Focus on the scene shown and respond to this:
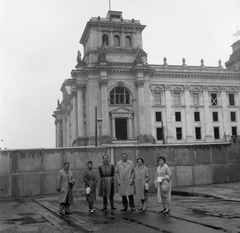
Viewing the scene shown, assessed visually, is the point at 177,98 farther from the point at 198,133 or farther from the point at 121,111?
the point at 121,111

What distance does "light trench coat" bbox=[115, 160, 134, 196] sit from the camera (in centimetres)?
1206

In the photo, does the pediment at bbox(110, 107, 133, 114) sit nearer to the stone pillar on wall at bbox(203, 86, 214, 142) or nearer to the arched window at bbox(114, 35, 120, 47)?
the arched window at bbox(114, 35, 120, 47)

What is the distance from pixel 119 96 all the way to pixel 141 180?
4446cm

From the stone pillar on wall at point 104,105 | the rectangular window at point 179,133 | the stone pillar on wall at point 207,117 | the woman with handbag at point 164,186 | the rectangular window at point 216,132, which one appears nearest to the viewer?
the woman with handbag at point 164,186

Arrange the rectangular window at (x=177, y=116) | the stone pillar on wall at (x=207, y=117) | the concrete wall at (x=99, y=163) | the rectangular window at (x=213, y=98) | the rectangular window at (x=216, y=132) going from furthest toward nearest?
the rectangular window at (x=213, y=98) < the rectangular window at (x=216, y=132) < the stone pillar on wall at (x=207, y=117) < the rectangular window at (x=177, y=116) < the concrete wall at (x=99, y=163)

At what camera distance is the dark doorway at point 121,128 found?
5531 cm

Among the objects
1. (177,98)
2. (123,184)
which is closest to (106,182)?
(123,184)

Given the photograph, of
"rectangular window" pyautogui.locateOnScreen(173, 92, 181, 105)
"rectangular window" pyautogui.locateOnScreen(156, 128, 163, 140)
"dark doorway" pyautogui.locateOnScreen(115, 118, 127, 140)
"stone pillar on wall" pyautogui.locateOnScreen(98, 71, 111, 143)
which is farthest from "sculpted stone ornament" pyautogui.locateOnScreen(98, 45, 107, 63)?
"rectangular window" pyautogui.locateOnScreen(156, 128, 163, 140)

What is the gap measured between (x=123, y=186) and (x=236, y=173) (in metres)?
11.2

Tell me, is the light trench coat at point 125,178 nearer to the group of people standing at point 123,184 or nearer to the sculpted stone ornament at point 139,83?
the group of people standing at point 123,184

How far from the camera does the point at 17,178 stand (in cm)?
1750

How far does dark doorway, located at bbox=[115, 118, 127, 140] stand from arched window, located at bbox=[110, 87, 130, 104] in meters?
2.91

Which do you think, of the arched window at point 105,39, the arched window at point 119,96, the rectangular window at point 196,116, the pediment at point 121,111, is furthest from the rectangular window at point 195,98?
the arched window at point 105,39

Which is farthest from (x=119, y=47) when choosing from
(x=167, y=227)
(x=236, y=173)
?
(x=167, y=227)
